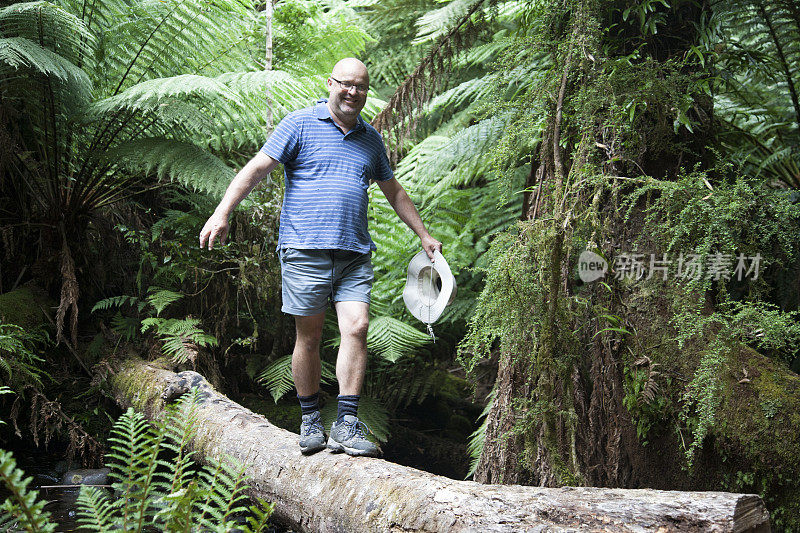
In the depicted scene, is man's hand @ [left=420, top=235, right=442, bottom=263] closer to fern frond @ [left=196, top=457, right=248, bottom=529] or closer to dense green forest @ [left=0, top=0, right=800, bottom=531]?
dense green forest @ [left=0, top=0, right=800, bottom=531]

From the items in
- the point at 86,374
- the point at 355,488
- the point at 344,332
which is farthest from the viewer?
the point at 86,374

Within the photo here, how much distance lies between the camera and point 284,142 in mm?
2744

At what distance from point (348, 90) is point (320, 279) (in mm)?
854

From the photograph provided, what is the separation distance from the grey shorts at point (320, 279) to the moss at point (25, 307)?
6.47 ft

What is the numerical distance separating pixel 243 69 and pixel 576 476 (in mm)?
3989

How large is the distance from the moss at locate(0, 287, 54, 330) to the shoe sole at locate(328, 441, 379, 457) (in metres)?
2.24

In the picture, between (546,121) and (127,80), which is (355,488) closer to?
(546,121)

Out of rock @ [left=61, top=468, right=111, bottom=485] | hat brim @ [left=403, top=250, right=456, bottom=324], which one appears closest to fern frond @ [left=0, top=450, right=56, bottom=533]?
hat brim @ [left=403, top=250, right=456, bottom=324]

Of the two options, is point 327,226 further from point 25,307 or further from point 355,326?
point 25,307

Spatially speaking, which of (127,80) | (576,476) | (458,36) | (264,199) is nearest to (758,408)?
(576,476)

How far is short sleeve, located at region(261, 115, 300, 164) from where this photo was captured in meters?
2.74

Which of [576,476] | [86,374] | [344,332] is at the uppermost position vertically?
[344,332]

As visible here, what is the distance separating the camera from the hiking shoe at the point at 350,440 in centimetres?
257

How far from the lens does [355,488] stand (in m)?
2.30
